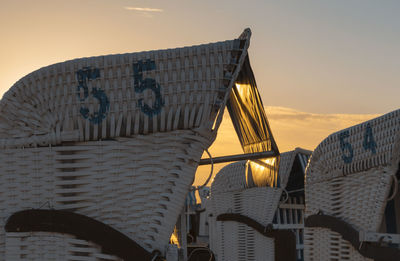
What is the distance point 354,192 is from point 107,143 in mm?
2706

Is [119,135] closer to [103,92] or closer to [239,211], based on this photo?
[103,92]

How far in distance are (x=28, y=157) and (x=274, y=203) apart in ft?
18.2

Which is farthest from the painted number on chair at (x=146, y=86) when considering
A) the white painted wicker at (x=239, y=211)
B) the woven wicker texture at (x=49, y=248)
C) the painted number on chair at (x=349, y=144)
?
the white painted wicker at (x=239, y=211)

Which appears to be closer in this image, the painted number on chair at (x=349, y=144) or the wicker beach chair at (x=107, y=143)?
the wicker beach chair at (x=107, y=143)

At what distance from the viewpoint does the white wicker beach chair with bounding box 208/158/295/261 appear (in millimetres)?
7562

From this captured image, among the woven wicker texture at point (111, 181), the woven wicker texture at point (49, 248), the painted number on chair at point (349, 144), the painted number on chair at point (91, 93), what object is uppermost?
the painted number on chair at point (91, 93)

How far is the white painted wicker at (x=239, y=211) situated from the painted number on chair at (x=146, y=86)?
480cm

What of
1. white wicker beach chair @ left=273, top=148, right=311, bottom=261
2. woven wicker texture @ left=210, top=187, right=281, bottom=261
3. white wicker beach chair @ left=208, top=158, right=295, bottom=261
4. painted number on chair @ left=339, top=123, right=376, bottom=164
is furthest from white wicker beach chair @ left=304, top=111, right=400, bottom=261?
white wicker beach chair @ left=273, top=148, right=311, bottom=261

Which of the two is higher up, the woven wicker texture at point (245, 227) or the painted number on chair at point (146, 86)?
the painted number on chair at point (146, 86)

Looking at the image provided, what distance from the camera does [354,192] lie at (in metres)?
4.48

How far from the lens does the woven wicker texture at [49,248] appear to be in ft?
7.45

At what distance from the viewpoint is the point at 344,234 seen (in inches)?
173

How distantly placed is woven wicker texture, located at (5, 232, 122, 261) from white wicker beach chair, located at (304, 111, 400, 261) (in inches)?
90.1

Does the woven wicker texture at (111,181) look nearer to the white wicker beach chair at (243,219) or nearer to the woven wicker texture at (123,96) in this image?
the woven wicker texture at (123,96)
